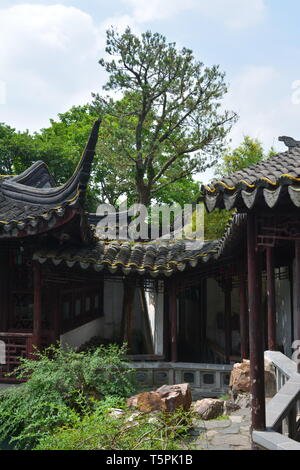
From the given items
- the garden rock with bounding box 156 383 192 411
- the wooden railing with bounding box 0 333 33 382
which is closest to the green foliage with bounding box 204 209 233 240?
the wooden railing with bounding box 0 333 33 382

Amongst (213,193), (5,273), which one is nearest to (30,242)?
(5,273)

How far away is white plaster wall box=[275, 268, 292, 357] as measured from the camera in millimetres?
8906

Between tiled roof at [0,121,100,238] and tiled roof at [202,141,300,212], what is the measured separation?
12.4ft

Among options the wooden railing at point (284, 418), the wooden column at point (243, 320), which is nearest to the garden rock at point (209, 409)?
the wooden railing at point (284, 418)

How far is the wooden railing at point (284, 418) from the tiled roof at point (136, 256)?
295 cm

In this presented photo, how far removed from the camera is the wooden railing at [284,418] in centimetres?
353

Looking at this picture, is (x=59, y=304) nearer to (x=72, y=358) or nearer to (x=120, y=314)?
(x=72, y=358)

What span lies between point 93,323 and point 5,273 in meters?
3.48

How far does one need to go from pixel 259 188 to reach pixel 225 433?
275 cm

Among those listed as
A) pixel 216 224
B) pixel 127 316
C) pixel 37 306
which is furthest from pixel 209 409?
pixel 216 224

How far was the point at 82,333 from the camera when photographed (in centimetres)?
1033

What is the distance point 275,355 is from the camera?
5895mm
